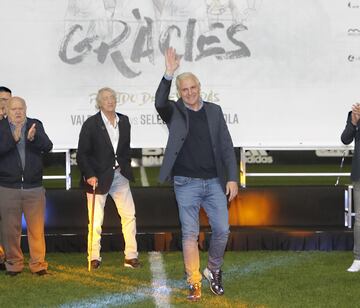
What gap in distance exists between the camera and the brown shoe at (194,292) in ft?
19.2

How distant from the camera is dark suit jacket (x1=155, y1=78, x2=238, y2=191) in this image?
581 centimetres

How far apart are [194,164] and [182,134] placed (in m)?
0.26

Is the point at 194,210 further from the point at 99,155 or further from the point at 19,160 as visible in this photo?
the point at 19,160

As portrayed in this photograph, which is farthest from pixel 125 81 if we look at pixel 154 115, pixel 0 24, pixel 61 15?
pixel 0 24

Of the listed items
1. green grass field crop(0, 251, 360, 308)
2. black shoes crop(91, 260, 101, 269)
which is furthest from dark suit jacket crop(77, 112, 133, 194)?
green grass field crop(0, 251, 360, 308)

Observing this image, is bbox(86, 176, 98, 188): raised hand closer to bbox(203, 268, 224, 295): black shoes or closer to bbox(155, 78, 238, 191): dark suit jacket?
bbox(155, 78, 238, 191): dark suit jacket

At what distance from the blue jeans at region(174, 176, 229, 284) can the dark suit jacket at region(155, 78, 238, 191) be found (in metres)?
0.10

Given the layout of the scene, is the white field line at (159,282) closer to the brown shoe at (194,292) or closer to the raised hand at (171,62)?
the brown shoe at (194,292)

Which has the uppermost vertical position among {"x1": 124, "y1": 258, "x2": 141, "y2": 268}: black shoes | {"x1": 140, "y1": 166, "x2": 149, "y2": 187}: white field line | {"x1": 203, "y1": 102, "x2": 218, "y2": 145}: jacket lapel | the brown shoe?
{"x1": 203, "y1": 102, "x2": 218, "y2": 145}: jacket lapel

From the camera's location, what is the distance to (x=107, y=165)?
744 cm

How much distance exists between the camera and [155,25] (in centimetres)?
905

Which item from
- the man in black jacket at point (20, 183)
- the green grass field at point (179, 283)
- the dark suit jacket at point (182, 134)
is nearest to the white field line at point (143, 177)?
the green grass field at point (179, 283)

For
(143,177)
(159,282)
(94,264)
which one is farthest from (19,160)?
(143,177)

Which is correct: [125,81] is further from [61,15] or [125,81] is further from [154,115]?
[61,15]
